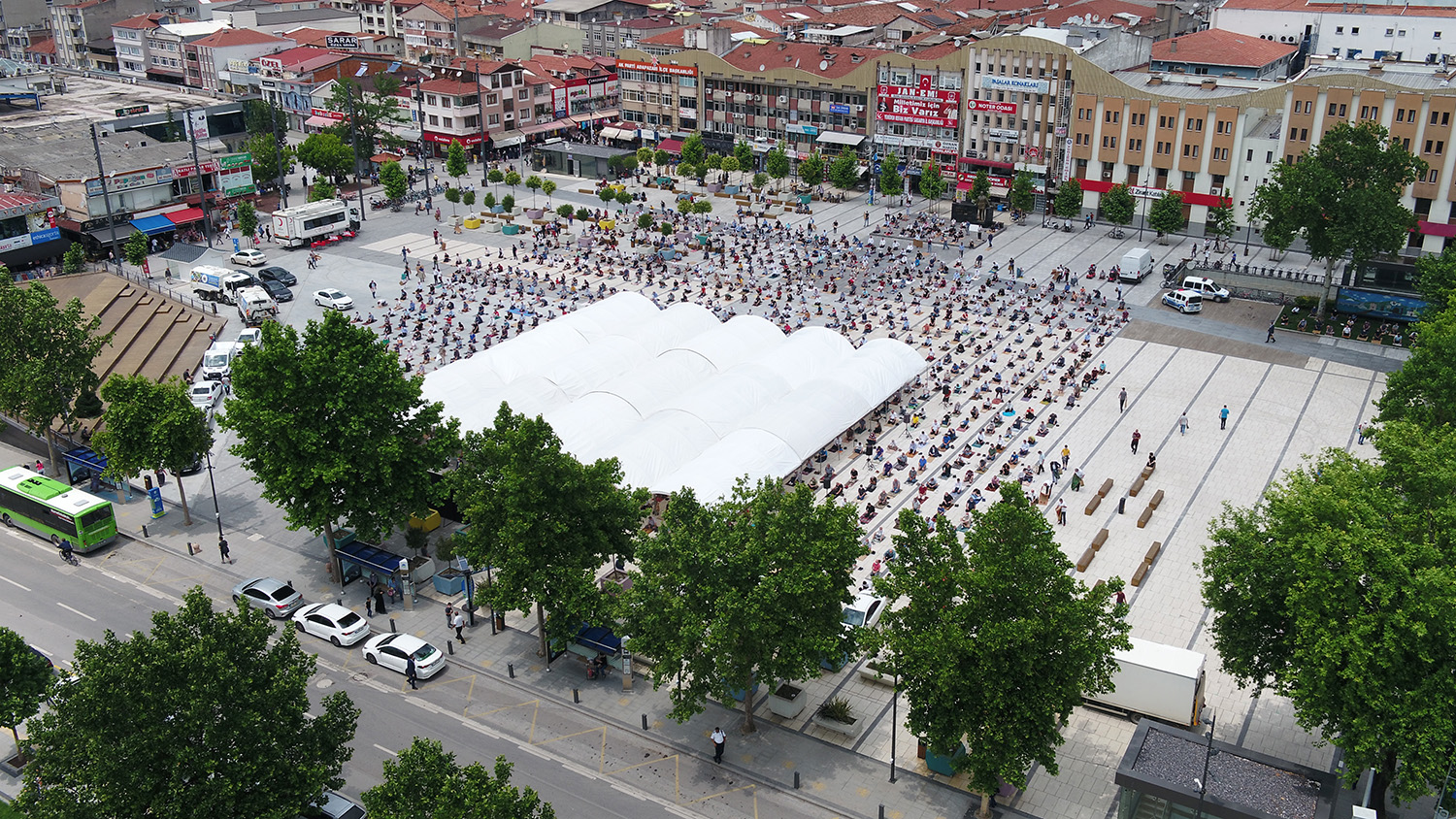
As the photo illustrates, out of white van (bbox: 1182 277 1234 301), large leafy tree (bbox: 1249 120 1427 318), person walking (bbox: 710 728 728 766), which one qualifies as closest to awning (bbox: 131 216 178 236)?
person walking (bbox: 710 728 728 766)

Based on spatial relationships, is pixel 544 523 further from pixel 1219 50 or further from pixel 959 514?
pixel 1219 50

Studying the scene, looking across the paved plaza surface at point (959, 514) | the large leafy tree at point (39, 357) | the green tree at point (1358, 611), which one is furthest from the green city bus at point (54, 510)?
the green tree at point (1358, 611)

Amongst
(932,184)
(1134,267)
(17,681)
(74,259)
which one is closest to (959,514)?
(17,681)

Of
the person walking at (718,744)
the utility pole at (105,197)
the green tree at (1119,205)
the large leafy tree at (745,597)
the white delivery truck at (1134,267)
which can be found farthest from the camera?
the green tree at (1119,205)

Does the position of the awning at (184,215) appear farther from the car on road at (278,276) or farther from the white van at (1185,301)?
the white van at (1185,301)

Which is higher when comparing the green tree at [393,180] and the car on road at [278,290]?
the green tree at [393,180]

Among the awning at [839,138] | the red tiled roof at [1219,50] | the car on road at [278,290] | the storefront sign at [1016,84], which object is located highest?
the red tiled roof at [1219,50]

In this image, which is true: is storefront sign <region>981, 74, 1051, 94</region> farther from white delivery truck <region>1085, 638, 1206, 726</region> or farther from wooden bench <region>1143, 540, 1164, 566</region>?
white delivery truck <region>1085, 638, 1206, 726</region>
